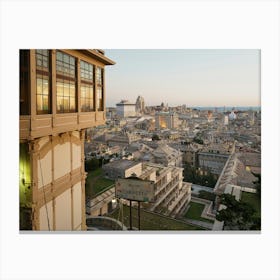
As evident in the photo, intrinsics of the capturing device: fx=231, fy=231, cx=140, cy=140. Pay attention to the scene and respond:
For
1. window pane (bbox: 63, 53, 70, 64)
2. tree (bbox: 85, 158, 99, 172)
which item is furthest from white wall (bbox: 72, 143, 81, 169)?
tree (bbox: 85, 158, 99, 172)

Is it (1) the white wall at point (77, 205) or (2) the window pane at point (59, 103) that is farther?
(1) the white wall at point (77, 205)

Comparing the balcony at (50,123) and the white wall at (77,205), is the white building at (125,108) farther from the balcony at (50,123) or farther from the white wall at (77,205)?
the white wall at (77,205)

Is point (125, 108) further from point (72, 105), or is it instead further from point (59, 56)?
point (59, 56)

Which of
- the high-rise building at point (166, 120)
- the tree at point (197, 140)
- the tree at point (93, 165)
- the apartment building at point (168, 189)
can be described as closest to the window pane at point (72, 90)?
the high-rise building at point (166, 120)
